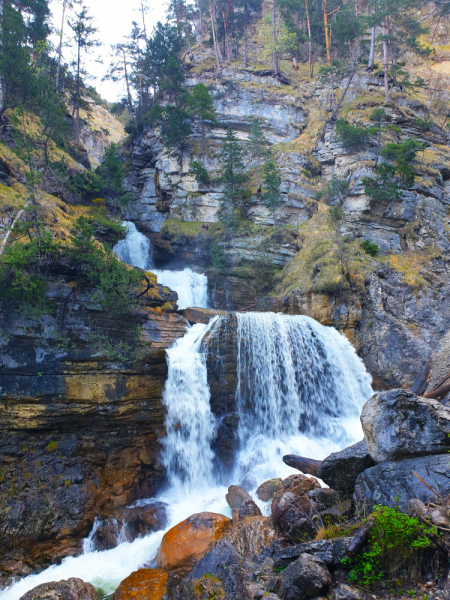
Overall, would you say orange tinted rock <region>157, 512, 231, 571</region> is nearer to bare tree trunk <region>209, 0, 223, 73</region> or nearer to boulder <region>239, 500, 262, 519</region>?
boulder <region>239, 500, 262, 519</region>

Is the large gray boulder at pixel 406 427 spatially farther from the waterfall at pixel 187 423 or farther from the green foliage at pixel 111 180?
the green foliage at pixel 111 180

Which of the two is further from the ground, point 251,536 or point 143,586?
point 251,536

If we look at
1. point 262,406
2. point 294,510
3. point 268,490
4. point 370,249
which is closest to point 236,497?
point 268,490

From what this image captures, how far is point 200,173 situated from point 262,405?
1864cm

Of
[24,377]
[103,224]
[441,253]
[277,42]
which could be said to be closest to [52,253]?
[24,377]

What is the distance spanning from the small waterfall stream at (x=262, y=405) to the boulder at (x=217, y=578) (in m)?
3.05

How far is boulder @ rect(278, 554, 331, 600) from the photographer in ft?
13.6

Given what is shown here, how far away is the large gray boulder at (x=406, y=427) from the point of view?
5.21 m

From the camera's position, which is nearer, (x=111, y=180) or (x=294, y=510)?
(x=294, y=510)

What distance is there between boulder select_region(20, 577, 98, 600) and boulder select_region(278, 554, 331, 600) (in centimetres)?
383

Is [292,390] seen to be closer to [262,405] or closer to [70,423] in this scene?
[262,405]

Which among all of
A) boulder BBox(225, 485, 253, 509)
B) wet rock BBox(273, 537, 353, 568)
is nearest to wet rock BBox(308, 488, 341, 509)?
wet rock BBox(273, 537, 353, 568)

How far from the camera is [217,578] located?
18.0 ft

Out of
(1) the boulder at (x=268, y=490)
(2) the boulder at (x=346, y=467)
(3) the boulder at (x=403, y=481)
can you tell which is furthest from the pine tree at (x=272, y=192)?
(3) the boulder at (x=403, y=481)
